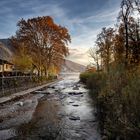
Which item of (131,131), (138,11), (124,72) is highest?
(138,11)

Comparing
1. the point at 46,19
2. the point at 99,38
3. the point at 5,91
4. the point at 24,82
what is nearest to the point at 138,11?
the point at 5,91

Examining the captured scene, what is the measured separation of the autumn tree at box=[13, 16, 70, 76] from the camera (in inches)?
1858

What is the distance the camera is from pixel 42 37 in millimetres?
47781

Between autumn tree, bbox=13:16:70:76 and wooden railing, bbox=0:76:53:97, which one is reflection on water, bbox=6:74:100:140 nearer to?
wooden railing, bbox=0:76:53:97

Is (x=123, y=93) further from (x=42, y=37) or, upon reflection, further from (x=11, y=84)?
(x=42, y=37)

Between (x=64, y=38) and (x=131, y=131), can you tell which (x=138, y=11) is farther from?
(x=64, y=38)

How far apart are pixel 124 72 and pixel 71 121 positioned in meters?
3.47

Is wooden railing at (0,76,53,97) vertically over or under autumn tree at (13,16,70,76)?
under

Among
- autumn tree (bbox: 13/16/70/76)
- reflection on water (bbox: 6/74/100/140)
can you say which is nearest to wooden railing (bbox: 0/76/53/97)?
reflection on water (bbox: 6/74/100/140)

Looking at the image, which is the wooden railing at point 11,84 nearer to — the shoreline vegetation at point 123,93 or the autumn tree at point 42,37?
the shoreline vegetation at point 123,93

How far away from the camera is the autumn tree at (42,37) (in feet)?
155

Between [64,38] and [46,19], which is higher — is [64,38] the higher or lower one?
the lower one

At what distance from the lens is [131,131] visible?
6570 mm

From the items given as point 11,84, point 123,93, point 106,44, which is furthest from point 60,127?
point 106,44
